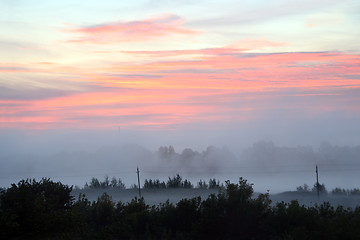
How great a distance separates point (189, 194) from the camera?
50.3 metres

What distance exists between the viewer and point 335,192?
51.6 m

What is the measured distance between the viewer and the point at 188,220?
21.5 metres

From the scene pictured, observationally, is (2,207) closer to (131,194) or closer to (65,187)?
(65,187)

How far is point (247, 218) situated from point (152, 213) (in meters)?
4.15

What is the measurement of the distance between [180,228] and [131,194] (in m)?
30.7

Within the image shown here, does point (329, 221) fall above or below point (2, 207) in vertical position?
below

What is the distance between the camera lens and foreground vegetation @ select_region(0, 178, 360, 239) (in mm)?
18188

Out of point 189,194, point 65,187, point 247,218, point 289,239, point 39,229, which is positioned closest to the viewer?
point 289,239

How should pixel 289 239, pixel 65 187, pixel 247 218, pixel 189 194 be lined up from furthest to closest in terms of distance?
pixel 189 194 < pixel 65 187 < pixel 247 218 < pixel 289 239

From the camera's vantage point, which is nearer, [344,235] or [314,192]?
[344,235]

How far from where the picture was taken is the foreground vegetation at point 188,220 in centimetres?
1819

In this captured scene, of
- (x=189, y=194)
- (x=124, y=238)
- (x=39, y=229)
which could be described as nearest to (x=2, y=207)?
(x=39, y=229)

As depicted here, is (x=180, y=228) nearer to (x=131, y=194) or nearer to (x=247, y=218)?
(x=247, y=218)

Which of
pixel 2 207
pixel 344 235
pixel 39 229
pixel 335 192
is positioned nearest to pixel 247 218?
pixel 344 235
